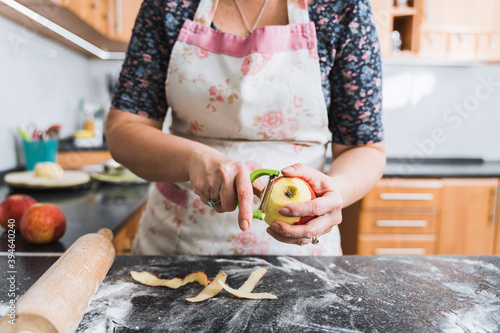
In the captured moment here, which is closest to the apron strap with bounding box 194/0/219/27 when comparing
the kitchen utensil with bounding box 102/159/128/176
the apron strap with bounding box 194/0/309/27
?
the apron strap with bounding box 194/0/309/27

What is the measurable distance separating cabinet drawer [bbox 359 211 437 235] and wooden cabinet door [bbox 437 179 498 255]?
4.5 inches

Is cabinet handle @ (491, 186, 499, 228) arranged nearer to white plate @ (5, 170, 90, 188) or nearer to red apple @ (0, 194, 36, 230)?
white plate @ (5, 170, 90, 188)

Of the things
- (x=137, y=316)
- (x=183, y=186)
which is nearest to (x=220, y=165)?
(x=137, y=316)

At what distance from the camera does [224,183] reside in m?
0.67

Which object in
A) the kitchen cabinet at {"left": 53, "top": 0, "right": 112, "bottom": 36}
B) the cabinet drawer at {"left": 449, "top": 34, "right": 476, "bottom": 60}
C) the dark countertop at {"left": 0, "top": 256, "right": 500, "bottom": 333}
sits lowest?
the dark countertop at {"left": 0, "top": 256, "right": 500, "bottom": 333}

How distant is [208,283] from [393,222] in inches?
74.7

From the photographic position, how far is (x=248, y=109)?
1012 millimetres

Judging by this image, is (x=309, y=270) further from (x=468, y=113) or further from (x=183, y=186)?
(x=468, y=113)

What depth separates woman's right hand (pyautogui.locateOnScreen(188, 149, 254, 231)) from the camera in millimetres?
650

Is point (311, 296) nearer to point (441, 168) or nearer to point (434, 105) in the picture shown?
point (441, 168)

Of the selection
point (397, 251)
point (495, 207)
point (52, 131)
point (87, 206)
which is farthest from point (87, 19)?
point (495, 207)

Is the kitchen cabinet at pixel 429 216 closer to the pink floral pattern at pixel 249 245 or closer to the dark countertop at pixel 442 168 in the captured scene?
the dark countertop at pixel 442 168

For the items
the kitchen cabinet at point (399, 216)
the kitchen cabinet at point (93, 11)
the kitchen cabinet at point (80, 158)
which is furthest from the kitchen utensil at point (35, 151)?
the kitchen cabinet at point (399, 216)

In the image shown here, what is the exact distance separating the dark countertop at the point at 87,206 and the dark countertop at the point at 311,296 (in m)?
0.20
